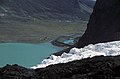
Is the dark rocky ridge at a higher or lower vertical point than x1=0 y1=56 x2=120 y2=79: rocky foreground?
lower

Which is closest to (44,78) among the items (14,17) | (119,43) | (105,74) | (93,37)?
(105,74)

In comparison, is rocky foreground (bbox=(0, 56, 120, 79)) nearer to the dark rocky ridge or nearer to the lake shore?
the dark rocky ridge

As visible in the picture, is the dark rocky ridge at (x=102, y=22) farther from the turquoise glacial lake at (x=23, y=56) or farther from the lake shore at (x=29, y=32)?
the lake shore at (x=29, y=32)

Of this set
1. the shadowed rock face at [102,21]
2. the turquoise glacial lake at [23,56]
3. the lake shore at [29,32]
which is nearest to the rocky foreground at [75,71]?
the shadowed rock face at [102,21]

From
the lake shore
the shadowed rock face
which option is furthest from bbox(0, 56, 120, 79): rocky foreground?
the lake shore

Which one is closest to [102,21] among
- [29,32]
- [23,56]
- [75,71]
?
[23,56]

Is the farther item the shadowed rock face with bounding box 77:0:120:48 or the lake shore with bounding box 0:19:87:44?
the lake shore with bounding box 0:19:87:44

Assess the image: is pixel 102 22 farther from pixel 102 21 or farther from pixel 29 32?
pixel 29 32

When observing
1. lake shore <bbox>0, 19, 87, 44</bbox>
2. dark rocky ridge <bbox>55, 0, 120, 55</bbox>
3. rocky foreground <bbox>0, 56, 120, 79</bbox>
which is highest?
rocky foreground <bbox>0, 56, 120, 79</bbox>
